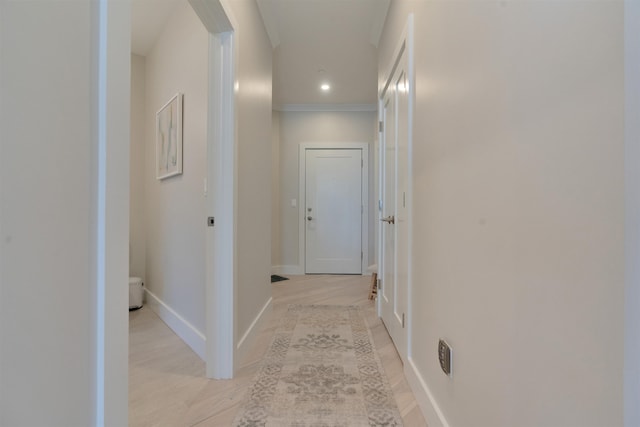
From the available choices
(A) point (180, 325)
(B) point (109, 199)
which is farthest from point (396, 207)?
(A) point (180, 325)

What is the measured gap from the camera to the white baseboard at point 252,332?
1721 mm

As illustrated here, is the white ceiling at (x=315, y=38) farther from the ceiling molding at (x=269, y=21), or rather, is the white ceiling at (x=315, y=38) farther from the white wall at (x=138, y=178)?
the white wall at (x=138, y=178)

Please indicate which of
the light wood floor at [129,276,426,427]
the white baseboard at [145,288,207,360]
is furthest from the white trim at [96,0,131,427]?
the white baseboard at [145,288,207,360]

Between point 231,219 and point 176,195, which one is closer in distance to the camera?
point 231,219

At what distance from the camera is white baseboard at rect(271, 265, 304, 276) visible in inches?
171

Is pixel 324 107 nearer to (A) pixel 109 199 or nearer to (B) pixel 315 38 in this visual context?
(B) pixel 315 38

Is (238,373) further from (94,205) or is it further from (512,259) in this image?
(512,259)

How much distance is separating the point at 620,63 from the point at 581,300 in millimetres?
393

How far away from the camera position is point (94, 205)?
25.5 inches

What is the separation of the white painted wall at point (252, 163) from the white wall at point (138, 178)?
4.18 ft

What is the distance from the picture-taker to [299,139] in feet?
14.4

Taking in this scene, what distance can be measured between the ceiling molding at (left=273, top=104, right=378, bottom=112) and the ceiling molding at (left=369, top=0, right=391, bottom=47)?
1.61 m

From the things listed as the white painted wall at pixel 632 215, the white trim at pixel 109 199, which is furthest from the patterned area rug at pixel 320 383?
the white painted wall at pixel 632 215

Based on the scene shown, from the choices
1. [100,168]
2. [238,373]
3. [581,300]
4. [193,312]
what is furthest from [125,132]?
[193,312]
